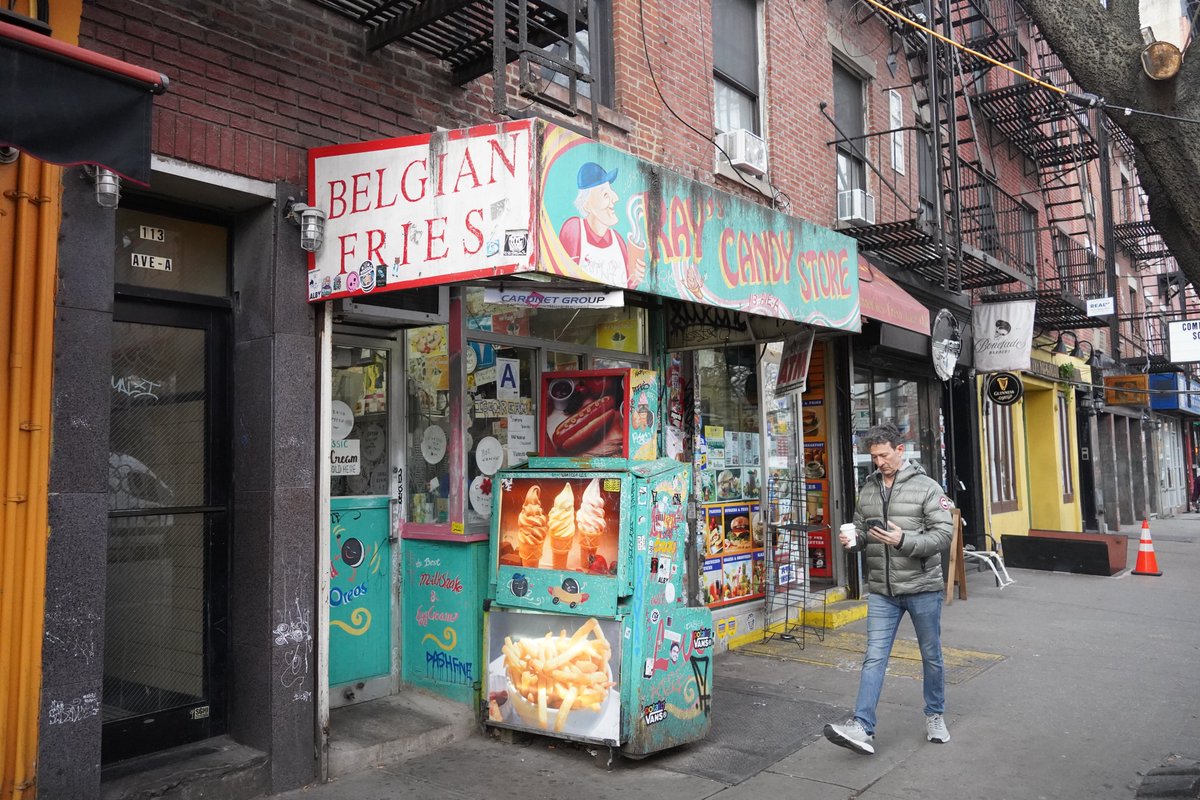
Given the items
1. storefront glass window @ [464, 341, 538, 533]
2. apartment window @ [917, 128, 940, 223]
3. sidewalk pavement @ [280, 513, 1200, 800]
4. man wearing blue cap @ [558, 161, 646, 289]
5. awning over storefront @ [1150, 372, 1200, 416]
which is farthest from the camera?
awning over storefront @ [1150, 372, 1200, 416]

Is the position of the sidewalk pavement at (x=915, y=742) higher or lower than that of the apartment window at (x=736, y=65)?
lower

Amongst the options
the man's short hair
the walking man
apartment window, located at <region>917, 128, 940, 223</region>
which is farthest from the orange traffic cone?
the man's short hair

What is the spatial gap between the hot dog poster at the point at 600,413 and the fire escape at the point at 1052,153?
1040cm

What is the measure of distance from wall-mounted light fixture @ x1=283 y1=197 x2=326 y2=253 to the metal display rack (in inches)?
214

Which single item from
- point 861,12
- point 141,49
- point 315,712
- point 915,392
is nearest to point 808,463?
point 915,392

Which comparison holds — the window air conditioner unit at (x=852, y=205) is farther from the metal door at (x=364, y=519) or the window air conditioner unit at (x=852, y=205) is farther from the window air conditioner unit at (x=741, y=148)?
the metal door at (x=364, y=519)

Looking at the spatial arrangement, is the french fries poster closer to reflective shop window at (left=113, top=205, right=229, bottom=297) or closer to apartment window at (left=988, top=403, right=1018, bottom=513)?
reflective shop window at (left=113, top=205, right=229, bottom=297)

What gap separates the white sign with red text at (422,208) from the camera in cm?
446

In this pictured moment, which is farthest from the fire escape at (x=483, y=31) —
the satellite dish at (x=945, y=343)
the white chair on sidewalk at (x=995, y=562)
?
the white chair on sidewalk at (x=995, y=562)

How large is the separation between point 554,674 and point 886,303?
5.49m

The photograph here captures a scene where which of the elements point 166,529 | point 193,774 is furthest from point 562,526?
point 193,774

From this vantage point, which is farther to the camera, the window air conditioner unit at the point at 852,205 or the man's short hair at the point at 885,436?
the window air conditioner unit at the point at 852,205

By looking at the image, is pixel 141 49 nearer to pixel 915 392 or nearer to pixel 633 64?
pixel 633 64

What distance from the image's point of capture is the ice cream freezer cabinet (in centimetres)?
515
